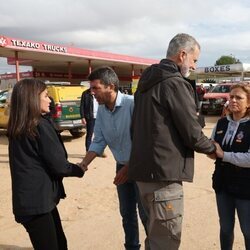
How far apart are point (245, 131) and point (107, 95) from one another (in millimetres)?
1149

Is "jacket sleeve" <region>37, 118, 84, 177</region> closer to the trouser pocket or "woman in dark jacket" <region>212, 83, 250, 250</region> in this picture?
the trouser pocket

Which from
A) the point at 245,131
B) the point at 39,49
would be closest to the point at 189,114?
the point at 245,131

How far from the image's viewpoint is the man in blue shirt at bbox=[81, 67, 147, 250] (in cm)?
311

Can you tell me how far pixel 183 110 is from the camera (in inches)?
90.1

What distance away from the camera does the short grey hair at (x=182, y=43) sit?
239 centimetres

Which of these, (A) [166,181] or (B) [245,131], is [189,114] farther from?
(B) [245,131]

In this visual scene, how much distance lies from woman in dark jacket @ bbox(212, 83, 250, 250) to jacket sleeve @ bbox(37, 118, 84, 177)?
1.14 meters

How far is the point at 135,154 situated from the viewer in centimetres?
Answer: 248

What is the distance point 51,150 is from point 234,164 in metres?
1.37

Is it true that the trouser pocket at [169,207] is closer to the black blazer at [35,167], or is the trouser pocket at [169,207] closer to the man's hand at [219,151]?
the man's hand at [219,151]

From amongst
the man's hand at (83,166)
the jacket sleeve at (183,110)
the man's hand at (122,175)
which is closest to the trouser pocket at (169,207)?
the jacket sleeve at (183,110)

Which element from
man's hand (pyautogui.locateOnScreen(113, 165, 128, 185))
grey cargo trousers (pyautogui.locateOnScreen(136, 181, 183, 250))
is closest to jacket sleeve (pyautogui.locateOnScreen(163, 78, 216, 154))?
grey cargo trousers (pyautogui.locateOnScreen(136, 181, 183, 250))

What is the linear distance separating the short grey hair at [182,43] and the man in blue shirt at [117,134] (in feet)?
2.68

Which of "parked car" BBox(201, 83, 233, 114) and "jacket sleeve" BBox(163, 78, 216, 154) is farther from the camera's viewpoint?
"parked car" BBox(201, 83, 233, 114)
